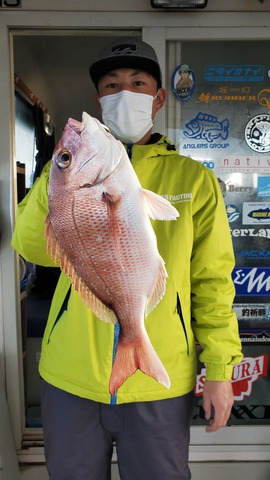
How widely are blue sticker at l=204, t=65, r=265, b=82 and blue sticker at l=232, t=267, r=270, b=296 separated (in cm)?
120

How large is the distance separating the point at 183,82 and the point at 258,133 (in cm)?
57

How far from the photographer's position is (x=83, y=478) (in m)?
1.56

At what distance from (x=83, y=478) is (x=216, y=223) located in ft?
3.60

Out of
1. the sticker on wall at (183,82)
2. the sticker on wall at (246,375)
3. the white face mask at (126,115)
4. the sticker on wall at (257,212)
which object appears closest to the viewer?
the white face mask at (126,115)

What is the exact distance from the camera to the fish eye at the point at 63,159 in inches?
36.8

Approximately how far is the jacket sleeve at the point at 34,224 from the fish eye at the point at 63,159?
0.28 m

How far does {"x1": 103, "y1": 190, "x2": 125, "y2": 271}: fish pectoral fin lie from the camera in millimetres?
961

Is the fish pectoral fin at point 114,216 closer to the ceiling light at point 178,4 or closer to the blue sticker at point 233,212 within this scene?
the blue sticker at point 233,212

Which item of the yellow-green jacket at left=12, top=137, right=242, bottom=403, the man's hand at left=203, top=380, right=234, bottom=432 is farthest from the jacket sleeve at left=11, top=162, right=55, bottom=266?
the man's hand at left=203, top=380, right=234, bottom=432

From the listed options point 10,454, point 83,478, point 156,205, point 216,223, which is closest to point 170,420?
point 83,478

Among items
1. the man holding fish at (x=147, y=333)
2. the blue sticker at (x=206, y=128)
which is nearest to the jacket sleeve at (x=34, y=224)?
the man holding fish at (x=147, y=333)

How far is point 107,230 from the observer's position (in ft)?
3.25

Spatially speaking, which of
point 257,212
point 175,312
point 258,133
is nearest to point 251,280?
point 257,212

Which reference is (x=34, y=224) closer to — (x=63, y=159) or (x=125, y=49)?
(x=63, y=159)
